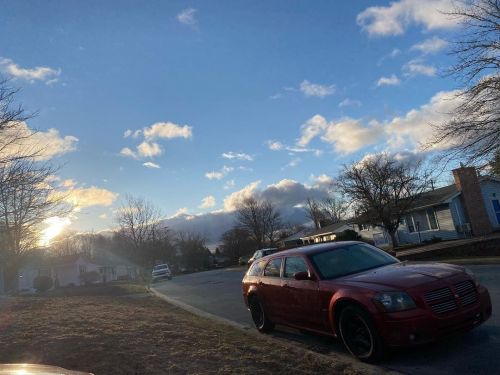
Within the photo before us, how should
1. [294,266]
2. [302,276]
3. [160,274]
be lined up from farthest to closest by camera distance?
[160,274] → [294,266] → [302,276]

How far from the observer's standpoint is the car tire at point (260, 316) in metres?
8.84

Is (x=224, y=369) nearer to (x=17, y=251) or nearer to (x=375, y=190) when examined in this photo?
(x=17, y=251)

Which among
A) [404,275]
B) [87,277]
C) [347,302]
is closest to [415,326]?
Answer: [404,275]

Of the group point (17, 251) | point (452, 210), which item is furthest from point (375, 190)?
point (17, 251)

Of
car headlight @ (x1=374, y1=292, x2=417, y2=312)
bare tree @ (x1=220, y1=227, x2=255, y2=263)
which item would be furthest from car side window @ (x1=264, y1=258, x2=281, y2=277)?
bare tree @ (x1=220, y1=227, x2=255, y2=263)

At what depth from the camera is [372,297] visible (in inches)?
234

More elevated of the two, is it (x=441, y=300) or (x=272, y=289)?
(x=272, y=289)

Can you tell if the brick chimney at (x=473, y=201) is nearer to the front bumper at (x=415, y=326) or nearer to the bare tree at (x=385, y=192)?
the bare tree at (x=385, y=192)

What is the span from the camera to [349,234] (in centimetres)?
4434

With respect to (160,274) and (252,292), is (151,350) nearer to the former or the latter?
(252,292)

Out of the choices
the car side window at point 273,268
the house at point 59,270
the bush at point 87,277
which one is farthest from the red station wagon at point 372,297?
the bush at point 87,277

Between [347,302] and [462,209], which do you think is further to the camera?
[462,209]

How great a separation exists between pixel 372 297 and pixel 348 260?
1522 mm

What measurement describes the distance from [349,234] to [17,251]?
28272 mm
